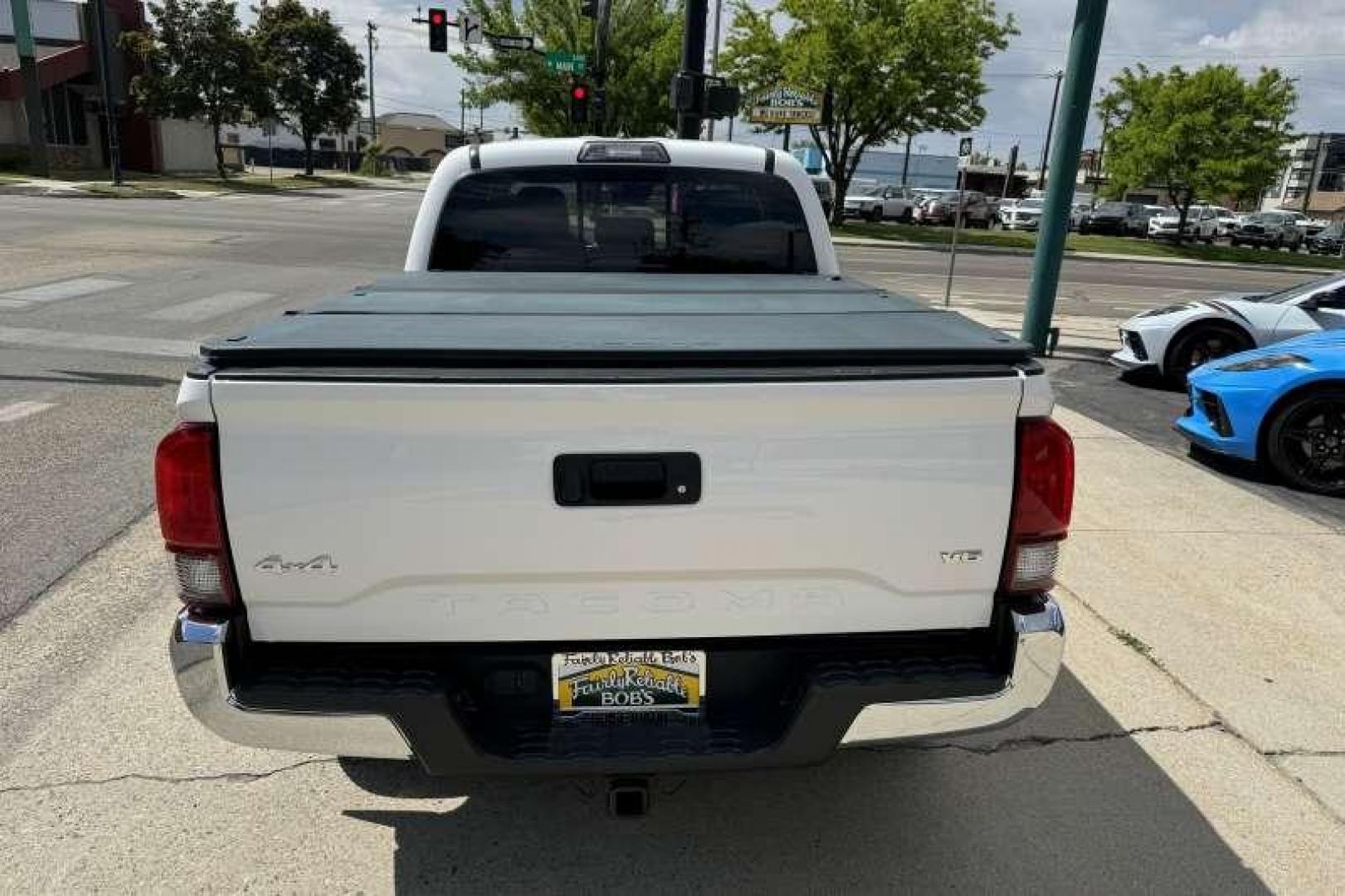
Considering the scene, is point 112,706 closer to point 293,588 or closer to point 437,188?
point 293,588

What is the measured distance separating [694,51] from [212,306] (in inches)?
307

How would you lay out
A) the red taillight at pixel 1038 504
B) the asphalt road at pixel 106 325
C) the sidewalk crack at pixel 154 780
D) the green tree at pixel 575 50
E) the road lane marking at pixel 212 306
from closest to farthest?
the red taillight at pixel 1038 504 < the sidewalk crack at pixel 154 780 < the asphalt road at pixel 106 325 < the road lane marking at pixel 212 306 < the green tree at pixel 575 50

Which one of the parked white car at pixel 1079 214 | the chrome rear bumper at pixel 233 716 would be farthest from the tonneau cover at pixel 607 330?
the parked white car at pixel 1079 214

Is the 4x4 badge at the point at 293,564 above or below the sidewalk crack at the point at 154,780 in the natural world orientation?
above

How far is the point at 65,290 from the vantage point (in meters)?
12.4

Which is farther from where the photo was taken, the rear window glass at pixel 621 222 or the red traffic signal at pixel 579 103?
the red traffic signal at pixel 579 103

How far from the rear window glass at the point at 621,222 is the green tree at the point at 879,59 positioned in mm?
28357

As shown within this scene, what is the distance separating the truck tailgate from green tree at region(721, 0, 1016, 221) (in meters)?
30.8

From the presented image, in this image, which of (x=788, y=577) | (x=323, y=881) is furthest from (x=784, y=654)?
(x=323, y=881)

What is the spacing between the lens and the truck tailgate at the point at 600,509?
2021 mm

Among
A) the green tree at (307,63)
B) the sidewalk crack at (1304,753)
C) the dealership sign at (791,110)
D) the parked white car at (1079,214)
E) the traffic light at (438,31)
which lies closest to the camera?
the sidewalk crack at (1304,753)

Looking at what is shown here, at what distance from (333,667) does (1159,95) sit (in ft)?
132

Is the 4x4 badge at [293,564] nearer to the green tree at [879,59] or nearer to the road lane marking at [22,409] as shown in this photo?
the road lane marking at [22,409]

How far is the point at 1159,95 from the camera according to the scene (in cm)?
3525
